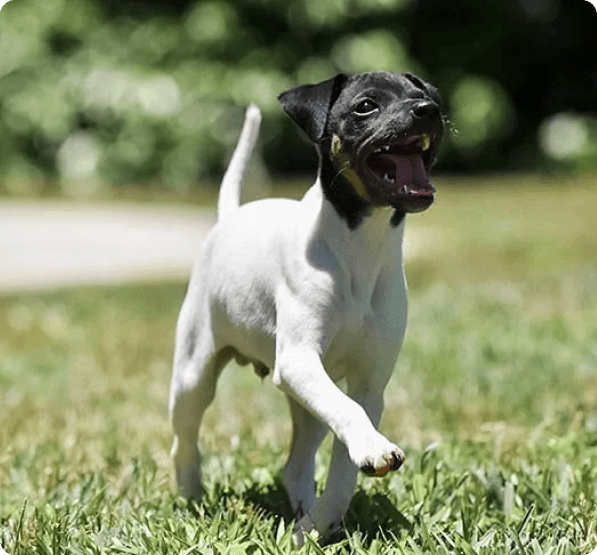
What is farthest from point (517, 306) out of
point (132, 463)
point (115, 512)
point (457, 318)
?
point (115, 512)

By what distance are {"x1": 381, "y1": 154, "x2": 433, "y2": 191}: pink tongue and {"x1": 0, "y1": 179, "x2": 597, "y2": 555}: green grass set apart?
3.12 feet

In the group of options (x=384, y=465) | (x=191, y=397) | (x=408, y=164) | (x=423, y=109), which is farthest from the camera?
(x=191, y=397)

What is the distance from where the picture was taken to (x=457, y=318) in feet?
21.5

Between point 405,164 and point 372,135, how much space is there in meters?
0.12

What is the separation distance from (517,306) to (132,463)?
138 inches

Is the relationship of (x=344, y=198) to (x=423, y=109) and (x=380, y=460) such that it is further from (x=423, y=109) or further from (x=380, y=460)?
(x=380, y=460)

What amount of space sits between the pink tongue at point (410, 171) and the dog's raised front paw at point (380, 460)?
2.16 ft

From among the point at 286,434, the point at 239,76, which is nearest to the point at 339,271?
the point at 286,434

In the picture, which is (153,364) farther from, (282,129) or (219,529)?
(282,129)

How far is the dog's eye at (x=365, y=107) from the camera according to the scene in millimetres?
2859

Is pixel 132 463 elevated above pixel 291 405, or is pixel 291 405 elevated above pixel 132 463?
pixel 291 405

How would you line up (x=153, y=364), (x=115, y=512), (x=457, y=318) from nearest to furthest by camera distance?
(x=115, y=512) < (x=153, y=364) < (x=457, y=318)

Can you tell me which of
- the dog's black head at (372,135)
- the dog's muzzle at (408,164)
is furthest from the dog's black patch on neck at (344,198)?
the dog's muzzle at (408,164)

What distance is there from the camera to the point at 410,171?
2.80 metres
